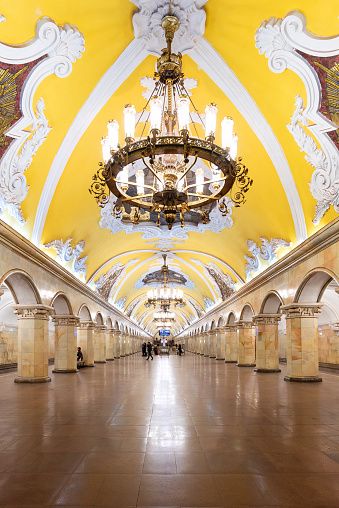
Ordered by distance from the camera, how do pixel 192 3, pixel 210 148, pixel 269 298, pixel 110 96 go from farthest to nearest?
pixel 269 298, pixel 110 96, pixel 192 3, pixel 210 148

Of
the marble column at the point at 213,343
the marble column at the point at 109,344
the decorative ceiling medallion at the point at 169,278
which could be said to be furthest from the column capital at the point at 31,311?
the marble column at the point at 213,343

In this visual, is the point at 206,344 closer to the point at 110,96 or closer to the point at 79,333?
the point at 79,333

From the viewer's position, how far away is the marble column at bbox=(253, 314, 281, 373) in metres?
16.3

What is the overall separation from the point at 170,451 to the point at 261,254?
1125 centimetres

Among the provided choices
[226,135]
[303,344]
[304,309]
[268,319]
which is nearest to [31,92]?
[226,135]

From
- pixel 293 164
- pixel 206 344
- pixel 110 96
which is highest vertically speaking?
pixel 110 96

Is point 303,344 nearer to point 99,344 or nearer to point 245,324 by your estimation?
point 245,324

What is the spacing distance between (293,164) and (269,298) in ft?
23.7

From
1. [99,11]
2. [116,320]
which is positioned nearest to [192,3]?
[99,11]

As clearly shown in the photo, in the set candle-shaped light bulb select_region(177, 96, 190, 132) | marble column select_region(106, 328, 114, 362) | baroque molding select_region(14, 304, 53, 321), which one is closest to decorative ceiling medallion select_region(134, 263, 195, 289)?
marble column select_region(106, 328, 114, 362)

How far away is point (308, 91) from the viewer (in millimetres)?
7805

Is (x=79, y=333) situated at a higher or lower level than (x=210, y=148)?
lower

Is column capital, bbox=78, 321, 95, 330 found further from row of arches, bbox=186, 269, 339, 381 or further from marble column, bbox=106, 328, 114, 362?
row of arches, bbox=186, 269, 339, 381

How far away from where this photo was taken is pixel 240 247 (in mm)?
16812
